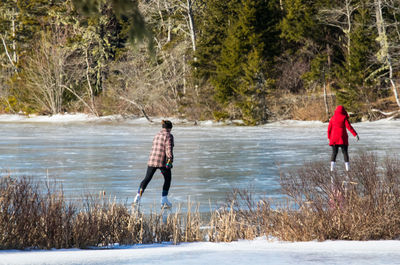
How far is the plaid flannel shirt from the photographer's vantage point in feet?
36.2

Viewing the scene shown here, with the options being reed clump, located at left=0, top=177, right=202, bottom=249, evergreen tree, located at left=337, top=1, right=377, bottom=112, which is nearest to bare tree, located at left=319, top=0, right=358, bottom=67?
evergreen tree, located at left=337, top=1, right=377, bottom=112

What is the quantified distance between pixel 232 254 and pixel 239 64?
37.9 metres

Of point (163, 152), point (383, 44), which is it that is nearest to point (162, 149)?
point (163, 152)

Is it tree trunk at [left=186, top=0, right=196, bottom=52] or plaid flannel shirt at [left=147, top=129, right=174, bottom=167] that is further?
tree trunk at [left=186, top=0, right=196, bottom=52]

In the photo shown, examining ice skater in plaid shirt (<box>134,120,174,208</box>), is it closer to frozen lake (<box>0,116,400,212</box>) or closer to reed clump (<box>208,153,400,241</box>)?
frozen lake (<box>0,116,400,212</box>)

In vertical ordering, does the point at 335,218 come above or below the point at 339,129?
below

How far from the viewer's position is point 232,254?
293 inches

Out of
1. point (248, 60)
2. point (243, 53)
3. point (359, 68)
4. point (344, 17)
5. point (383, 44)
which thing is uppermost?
point (344, 17)

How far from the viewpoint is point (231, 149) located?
23.3 m

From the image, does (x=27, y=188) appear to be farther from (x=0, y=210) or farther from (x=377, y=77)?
(x=377, y=77)

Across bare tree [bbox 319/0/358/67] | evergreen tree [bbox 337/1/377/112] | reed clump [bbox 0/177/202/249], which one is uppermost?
bare tree [bbox 319/0/358/67]

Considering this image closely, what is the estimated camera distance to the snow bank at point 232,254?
6.96m

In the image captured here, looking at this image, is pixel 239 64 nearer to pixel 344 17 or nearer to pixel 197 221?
pixel 344 17

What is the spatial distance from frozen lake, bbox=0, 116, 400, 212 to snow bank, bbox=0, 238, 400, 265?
2.01 meters
